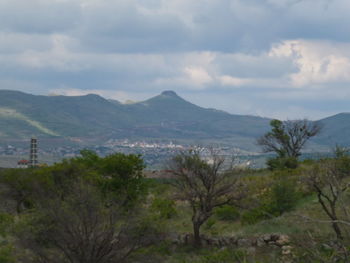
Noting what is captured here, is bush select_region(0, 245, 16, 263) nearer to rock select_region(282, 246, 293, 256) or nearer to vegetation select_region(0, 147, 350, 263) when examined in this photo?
vegetation select_region(0, 147, 350, 263)

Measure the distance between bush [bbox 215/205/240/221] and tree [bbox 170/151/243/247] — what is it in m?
3.66

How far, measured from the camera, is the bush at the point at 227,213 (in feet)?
118

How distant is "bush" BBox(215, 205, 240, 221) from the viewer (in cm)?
3594

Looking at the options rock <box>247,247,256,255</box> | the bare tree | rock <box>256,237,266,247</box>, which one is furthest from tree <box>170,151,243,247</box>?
the bare tree

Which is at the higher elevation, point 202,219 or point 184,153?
point 184,153

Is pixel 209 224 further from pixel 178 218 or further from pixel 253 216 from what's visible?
pixel 178 218

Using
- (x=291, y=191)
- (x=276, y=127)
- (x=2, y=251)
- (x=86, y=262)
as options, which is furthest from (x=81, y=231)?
(x=276, y=127)

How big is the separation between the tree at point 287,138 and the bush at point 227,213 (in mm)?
30216

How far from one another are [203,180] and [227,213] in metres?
5.81

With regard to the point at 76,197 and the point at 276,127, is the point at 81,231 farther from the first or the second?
the point at 276,127

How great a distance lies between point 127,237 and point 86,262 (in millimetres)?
2499

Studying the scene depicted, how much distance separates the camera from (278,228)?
28.3m

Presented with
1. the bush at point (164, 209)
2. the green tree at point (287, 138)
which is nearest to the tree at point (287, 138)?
the green tree at point (287, 138)

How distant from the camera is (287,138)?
65.5 meters
